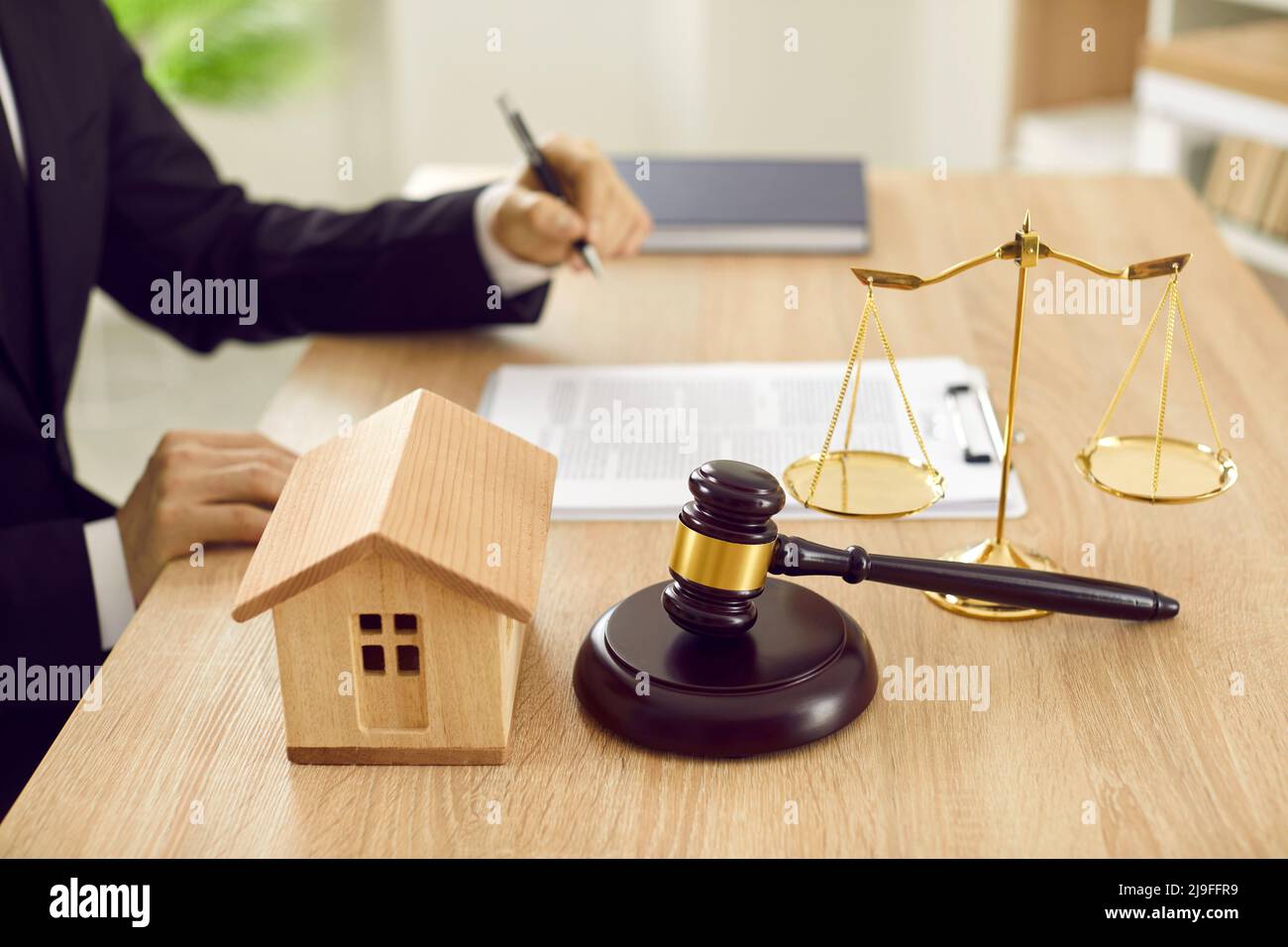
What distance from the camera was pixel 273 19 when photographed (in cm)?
349

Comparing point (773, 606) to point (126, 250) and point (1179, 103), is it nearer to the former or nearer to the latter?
point (126, 250)

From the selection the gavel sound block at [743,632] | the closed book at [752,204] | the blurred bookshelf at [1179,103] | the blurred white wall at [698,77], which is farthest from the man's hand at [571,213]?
the blurred white wall at [698,77]

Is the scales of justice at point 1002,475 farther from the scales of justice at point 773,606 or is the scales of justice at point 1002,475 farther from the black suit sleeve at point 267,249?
the black suit sleeve at point 267,249

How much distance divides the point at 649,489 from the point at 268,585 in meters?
0.44

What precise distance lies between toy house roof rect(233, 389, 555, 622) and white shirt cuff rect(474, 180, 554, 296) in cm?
62

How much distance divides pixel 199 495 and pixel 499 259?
51 cm

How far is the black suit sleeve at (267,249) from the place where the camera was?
1.50 meters

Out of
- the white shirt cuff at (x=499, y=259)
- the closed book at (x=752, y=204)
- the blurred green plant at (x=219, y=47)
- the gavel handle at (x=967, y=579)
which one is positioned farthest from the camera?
the blurred green plant at (x=219, y=47)

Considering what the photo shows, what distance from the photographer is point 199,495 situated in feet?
3.60

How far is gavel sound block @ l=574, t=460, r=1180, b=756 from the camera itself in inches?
31.8

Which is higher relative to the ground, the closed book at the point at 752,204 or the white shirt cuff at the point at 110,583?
the closed book at the point at 752,204

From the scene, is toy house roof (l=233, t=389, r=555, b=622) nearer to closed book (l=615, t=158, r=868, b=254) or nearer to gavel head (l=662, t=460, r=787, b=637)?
gavel head (l=662, t=460, r=787, b=637)

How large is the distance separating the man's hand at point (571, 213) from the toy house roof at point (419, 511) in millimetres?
617

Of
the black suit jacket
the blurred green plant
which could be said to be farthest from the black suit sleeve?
the blurred green plant
